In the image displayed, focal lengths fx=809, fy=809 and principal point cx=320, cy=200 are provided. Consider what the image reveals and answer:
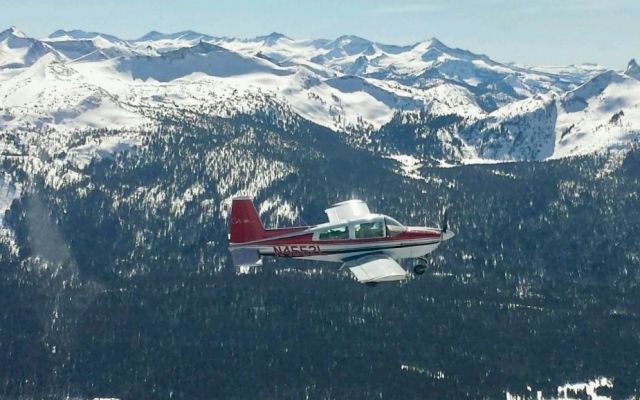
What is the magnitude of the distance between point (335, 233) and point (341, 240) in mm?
1348

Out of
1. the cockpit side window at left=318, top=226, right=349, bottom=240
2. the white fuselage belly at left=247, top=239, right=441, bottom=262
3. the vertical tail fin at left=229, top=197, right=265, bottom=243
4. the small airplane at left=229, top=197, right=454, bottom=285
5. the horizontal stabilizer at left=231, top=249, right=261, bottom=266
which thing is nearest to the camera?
the horizontal stabilizer at left=231, top=249, right=261, bottom=266

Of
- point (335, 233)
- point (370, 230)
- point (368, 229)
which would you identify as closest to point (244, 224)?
point (335, 233)

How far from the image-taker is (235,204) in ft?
393

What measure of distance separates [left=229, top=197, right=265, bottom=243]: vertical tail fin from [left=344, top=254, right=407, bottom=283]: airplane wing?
15.3m

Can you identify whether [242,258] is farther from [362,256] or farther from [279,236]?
[362,256]

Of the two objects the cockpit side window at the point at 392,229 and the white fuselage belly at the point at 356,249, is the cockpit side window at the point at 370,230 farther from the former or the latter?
the white fuselage belly at the point at 356,249

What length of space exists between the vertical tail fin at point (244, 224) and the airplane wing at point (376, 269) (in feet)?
50.2

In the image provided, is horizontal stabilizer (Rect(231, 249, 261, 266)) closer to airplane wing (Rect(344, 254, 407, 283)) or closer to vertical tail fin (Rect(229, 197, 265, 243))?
vertical tail fin (Rect(229, 197, 265, 243))

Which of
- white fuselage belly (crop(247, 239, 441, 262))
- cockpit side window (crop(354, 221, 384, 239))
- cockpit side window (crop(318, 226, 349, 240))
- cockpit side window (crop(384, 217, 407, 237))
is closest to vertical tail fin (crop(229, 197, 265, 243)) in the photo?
white fuselage belly (crop(247, 239, 441, 262))

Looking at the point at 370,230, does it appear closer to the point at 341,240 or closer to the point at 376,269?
the point at 341,240

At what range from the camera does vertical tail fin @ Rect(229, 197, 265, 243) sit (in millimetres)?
119312

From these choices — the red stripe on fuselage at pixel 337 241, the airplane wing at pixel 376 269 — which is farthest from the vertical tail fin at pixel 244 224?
the airplane wing at pixel 376 269

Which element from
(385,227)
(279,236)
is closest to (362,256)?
(385,227)

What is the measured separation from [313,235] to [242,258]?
10.8 metres
